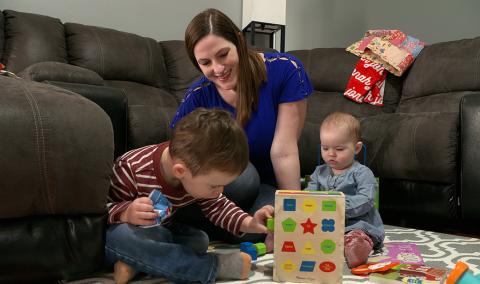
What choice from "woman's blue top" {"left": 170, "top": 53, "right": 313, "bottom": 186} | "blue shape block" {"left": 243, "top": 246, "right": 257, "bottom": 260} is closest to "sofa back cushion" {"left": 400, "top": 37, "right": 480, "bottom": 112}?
"woman's blue top" {"left": 170, "top": 53, "right": 313, "bottom": 186}

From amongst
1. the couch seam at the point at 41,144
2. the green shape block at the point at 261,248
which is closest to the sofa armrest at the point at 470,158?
the green shape block at the point at 261,248

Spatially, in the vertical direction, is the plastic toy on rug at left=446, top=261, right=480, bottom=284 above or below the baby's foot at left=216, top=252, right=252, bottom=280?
above

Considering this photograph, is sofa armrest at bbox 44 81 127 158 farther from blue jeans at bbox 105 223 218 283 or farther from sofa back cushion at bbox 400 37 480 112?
sofa back cushion at bbox 400 37 480 112

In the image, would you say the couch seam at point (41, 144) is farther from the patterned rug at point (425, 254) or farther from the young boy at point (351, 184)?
the young boy at point (351, 184)

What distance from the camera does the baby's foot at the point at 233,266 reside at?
1120mm

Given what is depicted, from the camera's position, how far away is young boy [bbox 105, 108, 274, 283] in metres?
1.05

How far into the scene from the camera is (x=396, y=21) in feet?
11.6

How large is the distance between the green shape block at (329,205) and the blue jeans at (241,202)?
38 centimetres

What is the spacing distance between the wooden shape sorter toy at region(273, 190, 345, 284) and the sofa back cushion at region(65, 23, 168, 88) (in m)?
1.73

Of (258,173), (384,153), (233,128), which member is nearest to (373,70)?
(384,153)

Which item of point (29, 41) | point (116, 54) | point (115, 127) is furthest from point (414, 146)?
point (29, 41)

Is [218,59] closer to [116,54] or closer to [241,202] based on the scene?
[241,202]

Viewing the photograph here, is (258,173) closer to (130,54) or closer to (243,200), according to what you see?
(243,200)

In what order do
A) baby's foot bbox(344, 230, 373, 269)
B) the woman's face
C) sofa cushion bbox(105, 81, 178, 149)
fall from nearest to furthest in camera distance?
baby's foot bbox(344, 230, 373, 269) → the woman's face → sofa cushion bbox(105, 81, 178, 149)
